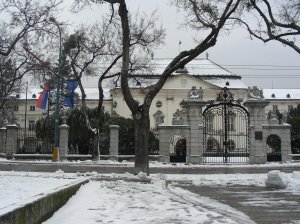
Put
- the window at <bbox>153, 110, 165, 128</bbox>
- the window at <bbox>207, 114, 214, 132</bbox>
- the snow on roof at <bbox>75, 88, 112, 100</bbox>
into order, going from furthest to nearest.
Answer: the snow on roof at <bbox>75, 88, 112, 100</bbox>, the window at <bbox>153, 110, 165, 128</bbox>, the window at <bbox>207, 114, 214, 132</bbox>

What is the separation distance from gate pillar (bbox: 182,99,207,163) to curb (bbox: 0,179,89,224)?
747 inches

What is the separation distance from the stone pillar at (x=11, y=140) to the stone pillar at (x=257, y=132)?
17.1 meters

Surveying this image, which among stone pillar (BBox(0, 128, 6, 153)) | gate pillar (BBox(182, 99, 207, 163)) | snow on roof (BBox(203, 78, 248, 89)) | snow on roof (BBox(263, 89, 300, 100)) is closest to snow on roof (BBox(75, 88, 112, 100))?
snow on roof (BBox(203, 78, 248, 89))

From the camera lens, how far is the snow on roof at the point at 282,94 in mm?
102069

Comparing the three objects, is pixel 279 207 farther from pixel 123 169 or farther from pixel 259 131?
pixel 259 131

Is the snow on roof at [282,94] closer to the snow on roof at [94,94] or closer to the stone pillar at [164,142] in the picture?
the snow on roof at [94,94]

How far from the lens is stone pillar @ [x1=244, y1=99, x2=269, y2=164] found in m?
28.4

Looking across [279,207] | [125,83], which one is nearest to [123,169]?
[125,83]

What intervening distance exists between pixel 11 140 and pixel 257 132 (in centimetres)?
1800

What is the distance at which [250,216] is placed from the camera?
369 inches

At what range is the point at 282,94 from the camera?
104188 millimetres

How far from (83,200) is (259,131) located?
20.3 meters

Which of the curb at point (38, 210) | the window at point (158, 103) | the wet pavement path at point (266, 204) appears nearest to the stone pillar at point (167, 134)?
the wet pavement path at point (266, 204)

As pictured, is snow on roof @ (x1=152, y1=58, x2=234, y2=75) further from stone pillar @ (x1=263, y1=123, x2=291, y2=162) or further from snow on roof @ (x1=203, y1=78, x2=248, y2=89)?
stone pillar @ (x1=263, y1=123, x2=291, y2=162)
